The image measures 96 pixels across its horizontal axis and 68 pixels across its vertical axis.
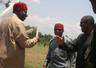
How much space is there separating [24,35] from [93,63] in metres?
2.82

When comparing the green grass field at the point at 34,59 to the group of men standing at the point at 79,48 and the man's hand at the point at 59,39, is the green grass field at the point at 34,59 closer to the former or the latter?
the group of men standing at the point at 79,48

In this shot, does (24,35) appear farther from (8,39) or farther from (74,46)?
(74,46)

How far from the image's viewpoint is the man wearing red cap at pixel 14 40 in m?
6.91

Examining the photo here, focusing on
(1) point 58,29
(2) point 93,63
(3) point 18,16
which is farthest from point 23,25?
(2) point 93,63

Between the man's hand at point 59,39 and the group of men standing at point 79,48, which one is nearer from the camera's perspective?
the group of men standing at point 79,48

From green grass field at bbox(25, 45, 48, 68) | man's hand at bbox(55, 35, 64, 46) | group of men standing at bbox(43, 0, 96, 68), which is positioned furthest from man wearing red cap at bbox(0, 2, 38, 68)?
green grass field at bbox(25, 45, 48, 68)

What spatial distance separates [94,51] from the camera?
13.8 feet

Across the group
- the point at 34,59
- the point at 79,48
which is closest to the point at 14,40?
the point at 79,48

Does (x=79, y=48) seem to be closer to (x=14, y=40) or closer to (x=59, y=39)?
(x=59, y=39)

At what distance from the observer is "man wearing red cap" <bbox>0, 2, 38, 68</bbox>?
22.7 ft

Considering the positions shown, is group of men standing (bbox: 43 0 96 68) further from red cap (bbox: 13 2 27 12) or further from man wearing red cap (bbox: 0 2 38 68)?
red cap (bbox: 13 2 27 12)

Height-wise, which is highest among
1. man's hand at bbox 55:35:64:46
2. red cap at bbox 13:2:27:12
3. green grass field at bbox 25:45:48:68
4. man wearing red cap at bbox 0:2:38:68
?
red cap at bbox 13:2:27:12

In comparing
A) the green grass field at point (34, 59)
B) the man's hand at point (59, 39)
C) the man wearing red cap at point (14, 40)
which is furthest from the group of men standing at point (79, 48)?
the green grass field at point (34, 59)

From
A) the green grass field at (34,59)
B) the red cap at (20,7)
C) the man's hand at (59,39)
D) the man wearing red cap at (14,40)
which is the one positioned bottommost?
the green grass field at (34,59)
